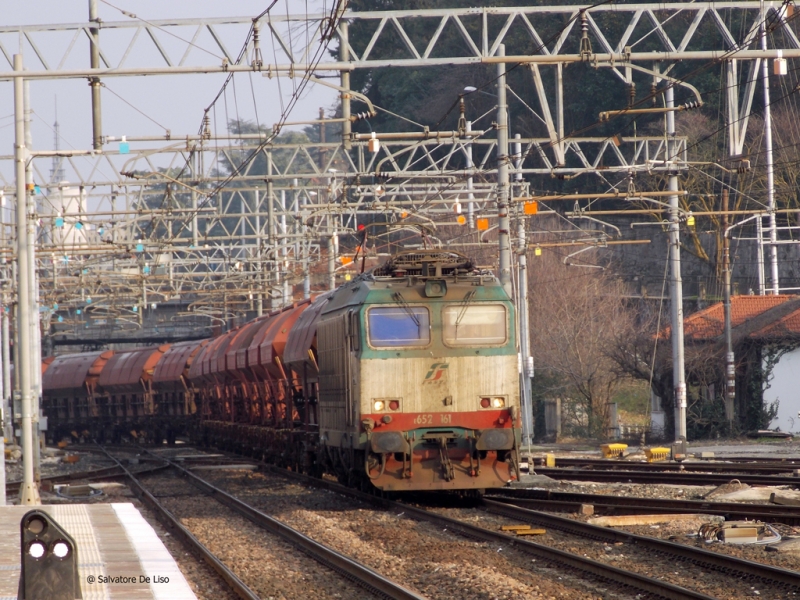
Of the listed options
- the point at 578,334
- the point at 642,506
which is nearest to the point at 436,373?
the point at 642,506

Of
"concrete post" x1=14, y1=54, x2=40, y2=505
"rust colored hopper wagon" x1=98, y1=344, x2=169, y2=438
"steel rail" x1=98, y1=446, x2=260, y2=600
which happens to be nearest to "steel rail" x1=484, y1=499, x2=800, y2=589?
"steel rail" x1=98, y1=446, x2=260, y2=600

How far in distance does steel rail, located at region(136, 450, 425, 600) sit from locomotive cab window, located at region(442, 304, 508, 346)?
3653 millimetres

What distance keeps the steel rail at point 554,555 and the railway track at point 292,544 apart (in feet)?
6.18

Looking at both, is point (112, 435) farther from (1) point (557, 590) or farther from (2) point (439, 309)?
(1) point (557, 590)

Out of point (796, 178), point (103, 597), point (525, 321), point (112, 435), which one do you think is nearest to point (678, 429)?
point (525, 321)

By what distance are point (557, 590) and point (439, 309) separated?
708cm

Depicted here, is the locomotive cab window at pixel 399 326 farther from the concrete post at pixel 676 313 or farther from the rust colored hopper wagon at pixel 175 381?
the rust colored hopper wagon at pixel 175 381

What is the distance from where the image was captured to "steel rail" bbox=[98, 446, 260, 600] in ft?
33.7

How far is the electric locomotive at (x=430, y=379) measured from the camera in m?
15.7

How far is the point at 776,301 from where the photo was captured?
39.5 meters

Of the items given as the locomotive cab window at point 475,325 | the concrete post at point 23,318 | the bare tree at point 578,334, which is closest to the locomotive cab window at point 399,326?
the locomotive cab window at point 475,325

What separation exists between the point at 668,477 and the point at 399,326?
6.45 metres

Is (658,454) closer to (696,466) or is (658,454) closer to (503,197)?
(696,466)

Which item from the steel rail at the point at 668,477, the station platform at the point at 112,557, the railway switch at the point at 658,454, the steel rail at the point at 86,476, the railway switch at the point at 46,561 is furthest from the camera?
the railway switch at the point at 658,454
